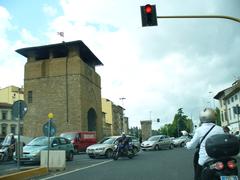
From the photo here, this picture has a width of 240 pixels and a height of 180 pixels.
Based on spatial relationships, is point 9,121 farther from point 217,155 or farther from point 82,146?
point 217,155

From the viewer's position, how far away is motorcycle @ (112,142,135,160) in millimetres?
24562

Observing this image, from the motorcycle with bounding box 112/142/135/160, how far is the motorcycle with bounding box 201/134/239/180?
61.2 ft

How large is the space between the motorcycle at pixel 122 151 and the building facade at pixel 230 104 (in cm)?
4024

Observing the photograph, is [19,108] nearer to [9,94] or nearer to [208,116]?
[208,116]

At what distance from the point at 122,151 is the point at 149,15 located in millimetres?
11419

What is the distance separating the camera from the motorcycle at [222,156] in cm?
578

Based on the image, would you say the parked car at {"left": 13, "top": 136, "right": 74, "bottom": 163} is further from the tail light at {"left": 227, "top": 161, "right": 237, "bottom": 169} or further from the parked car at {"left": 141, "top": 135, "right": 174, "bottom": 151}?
the tail light at {"left": 227, "top": 161, "right": 237, "bottom": 169}

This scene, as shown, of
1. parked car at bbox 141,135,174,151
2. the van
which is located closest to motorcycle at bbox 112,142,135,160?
parked car at bbox 141,135,174,151

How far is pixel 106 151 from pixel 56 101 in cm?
3885

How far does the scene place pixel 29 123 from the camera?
6506cm

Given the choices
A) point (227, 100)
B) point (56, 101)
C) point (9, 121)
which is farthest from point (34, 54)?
point (227, 100)

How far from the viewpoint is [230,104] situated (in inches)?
2943

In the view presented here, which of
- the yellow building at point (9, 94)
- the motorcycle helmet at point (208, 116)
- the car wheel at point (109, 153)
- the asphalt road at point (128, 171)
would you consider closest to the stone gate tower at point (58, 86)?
the yellow building at point (9, 94)

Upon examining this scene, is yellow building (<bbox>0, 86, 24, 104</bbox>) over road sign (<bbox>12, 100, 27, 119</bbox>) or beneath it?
over
